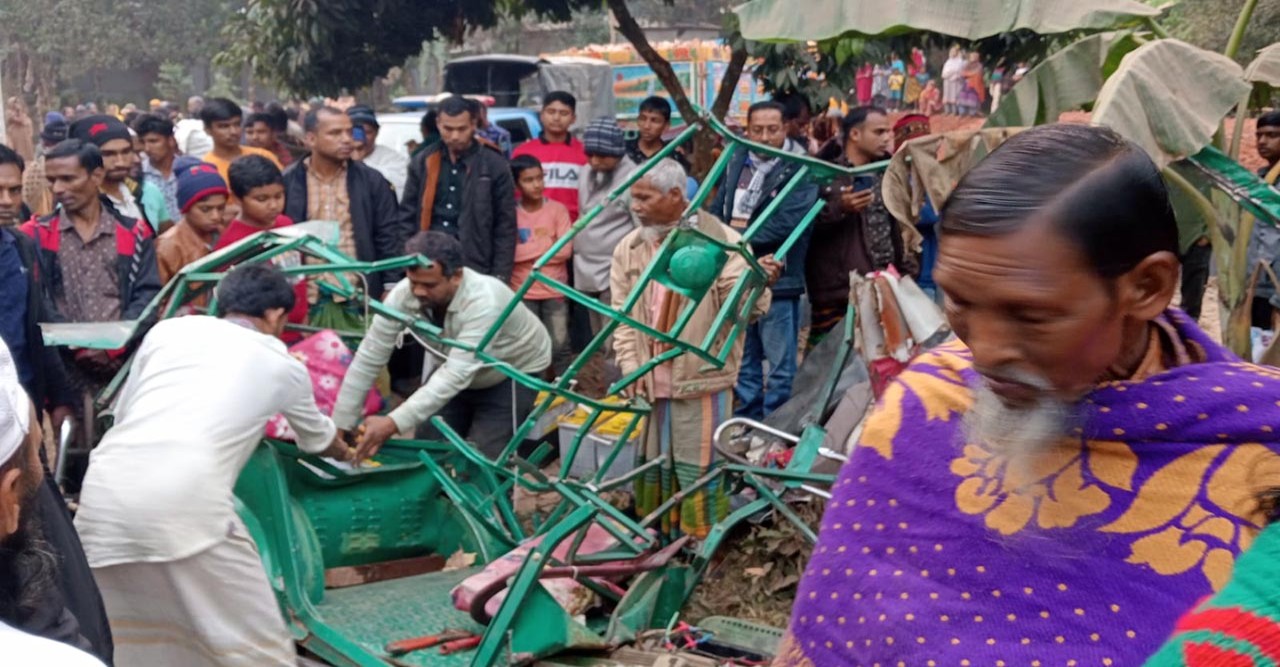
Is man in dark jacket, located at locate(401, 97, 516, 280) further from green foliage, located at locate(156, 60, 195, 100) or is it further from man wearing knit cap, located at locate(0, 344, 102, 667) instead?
green foliage, located at locate(156, 60, 195, 100)

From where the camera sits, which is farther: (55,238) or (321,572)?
(55,238)

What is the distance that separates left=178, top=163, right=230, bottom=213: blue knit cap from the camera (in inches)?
243

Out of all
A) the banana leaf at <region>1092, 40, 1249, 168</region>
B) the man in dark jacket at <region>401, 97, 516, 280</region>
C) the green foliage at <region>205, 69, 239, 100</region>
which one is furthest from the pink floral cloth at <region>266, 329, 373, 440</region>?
the green foliage at <region>205, 69, 239, 100</region>

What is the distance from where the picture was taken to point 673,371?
5.26 meters

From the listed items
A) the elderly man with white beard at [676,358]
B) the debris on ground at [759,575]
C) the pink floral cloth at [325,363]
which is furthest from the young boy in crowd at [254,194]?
the debris on ground at [759,575]

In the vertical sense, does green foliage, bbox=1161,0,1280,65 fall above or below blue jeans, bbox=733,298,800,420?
above

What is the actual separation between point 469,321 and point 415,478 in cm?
73

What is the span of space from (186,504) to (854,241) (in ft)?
12.8

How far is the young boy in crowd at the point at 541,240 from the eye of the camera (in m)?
7.42

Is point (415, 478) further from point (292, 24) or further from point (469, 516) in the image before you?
point (292, 24)

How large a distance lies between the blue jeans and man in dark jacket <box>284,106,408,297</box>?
6.51 ft

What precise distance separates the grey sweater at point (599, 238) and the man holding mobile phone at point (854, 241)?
1.34m

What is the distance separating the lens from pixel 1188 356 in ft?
5.23

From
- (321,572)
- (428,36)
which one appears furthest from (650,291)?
(428,36)
